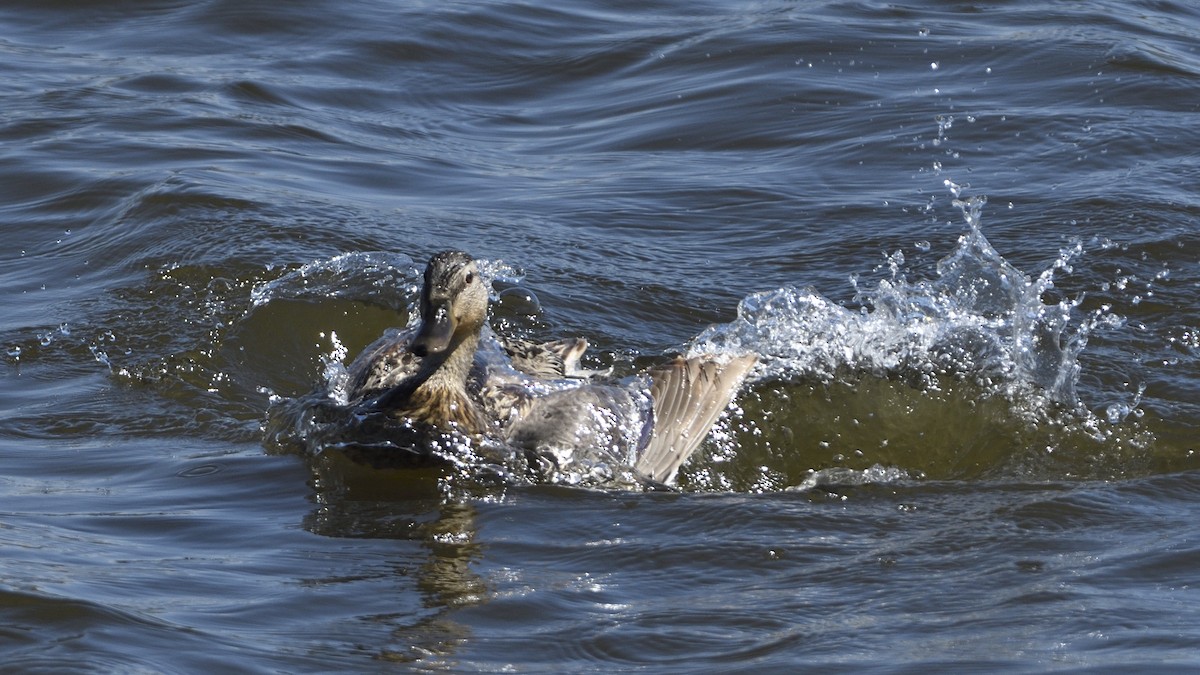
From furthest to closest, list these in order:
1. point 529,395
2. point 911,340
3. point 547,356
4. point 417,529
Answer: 1. point 911,340
2. point 547,356
3. point 529,395
4. point 417,529

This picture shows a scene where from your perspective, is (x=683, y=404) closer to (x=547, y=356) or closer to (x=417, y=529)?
(x=547, y=356)

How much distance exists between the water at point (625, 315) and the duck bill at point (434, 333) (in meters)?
0.52

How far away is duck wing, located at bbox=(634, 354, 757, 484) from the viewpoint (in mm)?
7168

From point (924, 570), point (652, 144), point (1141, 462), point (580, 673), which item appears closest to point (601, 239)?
point (652, 144)

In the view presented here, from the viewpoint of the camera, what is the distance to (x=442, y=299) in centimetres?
697

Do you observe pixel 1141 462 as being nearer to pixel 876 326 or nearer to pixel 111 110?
pixel 876 326

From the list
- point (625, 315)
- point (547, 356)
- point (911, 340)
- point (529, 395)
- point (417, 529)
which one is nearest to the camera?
point (417, 529)

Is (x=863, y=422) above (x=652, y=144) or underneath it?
underneath

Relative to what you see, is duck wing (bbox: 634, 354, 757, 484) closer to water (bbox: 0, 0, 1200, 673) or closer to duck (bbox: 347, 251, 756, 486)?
duck (bbox: 347, 251, 756, 486)

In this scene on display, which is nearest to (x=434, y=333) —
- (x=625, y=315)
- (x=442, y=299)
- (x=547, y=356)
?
(x=442, y=299)

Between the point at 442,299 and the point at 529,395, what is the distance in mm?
696

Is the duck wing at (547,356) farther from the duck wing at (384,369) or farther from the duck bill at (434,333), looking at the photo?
the duck bill at (434,333)

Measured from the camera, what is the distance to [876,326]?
812 centimetres

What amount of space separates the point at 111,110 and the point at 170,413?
528cm
